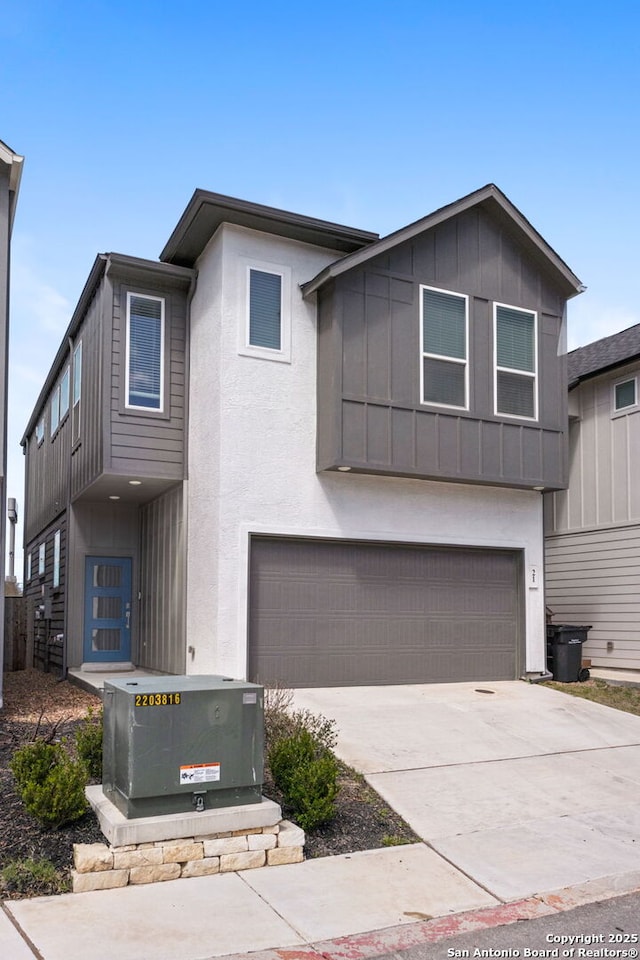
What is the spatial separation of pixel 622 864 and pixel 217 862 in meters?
3.04

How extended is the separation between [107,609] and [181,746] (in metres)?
9.63

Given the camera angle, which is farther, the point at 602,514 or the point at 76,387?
the point at 602,514

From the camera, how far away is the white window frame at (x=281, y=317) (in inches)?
483

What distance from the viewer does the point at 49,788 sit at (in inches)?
242

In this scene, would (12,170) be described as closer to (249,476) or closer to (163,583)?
(249,476)

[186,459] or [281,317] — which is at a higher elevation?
[281,317]

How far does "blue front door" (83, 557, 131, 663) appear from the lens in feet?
50.0

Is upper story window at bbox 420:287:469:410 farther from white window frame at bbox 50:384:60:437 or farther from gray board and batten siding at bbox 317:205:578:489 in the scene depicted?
white window frame at bbox 50:384:60:437

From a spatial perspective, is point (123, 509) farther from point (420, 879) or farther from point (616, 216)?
point (420, 879)

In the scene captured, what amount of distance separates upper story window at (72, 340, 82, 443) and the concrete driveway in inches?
275

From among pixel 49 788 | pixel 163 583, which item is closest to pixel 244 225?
pixel 163 583

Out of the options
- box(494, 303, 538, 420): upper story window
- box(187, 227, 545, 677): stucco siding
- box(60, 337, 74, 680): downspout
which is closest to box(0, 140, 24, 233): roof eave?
box(187, 227, 545, 677): stucco siding

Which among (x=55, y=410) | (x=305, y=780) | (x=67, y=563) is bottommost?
(x=305, y=780)

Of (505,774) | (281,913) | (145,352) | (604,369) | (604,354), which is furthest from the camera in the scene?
(604,354)
